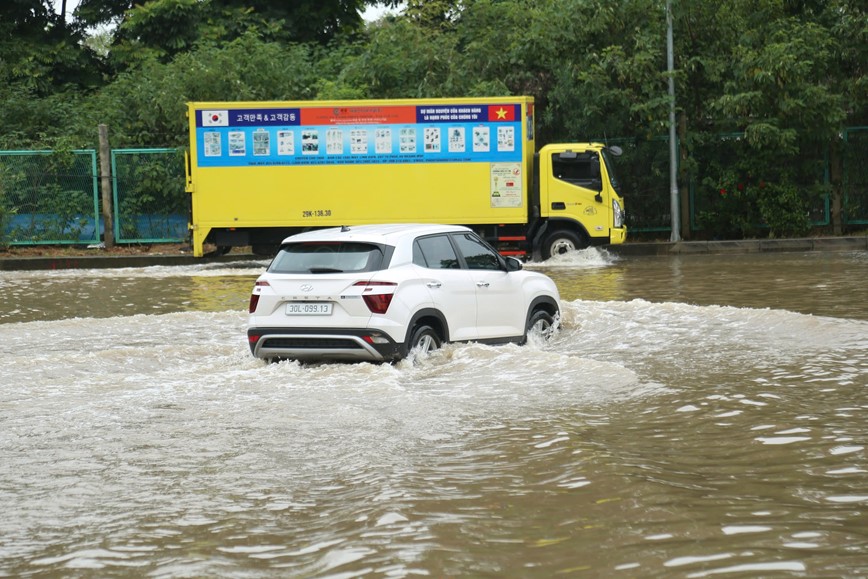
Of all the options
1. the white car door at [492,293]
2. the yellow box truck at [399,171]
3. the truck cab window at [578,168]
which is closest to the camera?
the white car door at [492,293]

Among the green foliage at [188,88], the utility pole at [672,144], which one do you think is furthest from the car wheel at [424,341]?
the green foliage at [188,88]

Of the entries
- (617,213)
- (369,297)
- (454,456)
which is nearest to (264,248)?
(617,213)

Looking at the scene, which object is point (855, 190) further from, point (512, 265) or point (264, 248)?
point (512, 265)

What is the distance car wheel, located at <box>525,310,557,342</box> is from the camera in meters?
12.4

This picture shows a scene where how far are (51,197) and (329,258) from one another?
17.9 meters

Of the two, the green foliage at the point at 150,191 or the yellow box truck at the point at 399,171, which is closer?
the yellow box truck at the point at 399,171

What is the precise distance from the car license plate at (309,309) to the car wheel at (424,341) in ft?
2.46

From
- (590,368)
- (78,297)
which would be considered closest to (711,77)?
(78,297)

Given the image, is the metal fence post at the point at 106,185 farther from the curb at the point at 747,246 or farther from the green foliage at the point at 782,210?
the green foliage at the point at 782,210

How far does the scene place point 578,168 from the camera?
23.6m

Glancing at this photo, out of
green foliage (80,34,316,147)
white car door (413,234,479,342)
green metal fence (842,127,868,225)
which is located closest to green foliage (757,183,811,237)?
green metal fence (842,127,868,225)

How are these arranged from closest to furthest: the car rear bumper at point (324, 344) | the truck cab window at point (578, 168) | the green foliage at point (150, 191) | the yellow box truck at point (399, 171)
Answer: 1. the car rear bumper at point (324, 344)
2. the truck cab window at point (578, 168)
3. the yellow box truck at point (399, 171)
4. the green foliage at point (150, 191)

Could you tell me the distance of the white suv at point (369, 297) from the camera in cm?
1031

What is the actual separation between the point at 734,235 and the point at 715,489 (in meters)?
21.2
